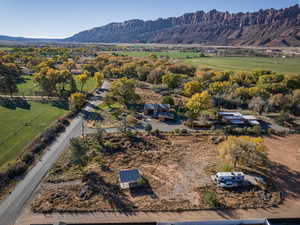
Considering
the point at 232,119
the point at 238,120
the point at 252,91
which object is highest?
the point at 252,91

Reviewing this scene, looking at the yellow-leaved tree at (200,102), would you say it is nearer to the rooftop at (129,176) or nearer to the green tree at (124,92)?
the green tree at (124,92)

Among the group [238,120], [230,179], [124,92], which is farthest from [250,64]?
[230,179]

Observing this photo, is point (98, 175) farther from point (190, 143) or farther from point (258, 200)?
point (258, 200)

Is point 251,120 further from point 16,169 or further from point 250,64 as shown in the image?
point 250,64

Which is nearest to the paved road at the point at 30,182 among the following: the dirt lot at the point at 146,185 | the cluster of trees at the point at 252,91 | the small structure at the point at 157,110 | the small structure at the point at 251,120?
the dirt lot at the point at 146,185

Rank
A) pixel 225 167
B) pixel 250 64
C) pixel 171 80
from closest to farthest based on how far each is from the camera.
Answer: pixel 225 167, pixel 171 80, pixel 250 64
